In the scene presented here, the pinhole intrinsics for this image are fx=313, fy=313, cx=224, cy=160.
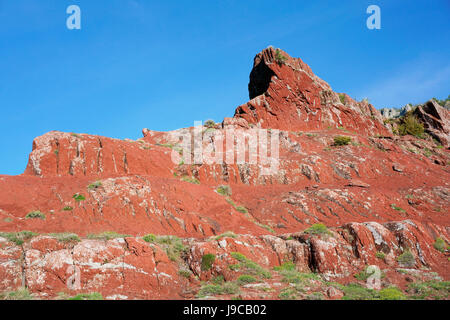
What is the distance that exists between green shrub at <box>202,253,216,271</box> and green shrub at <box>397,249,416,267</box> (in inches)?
422

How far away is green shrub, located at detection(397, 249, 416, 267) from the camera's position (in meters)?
17.4

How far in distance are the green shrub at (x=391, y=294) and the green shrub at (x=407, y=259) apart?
3671 millimetres

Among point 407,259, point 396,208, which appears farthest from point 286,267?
point 396,208

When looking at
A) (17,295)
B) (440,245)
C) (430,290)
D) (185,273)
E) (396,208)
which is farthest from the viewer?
(396,208)

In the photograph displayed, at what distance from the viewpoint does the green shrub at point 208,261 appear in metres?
15.0

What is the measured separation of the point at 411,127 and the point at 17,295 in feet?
195

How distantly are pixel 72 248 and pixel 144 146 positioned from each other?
20374 mm

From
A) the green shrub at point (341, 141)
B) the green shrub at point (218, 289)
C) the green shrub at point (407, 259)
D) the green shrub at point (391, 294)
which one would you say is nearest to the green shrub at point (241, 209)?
the green shrub at point (407, 259)

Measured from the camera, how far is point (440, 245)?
1925cm

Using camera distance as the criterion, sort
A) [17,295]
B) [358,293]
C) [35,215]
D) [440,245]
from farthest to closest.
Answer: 1. [440,245]
2. [35,215]
3. [358,293]
4. [17,295]

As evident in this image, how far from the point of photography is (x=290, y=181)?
31781 mm

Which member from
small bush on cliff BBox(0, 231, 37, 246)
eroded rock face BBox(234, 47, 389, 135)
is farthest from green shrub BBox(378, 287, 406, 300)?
eroded rock face BBox(234, 47, 389, 135)

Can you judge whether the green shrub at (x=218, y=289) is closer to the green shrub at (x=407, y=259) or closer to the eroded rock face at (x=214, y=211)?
the eroded rock face at (x=214, y=211)

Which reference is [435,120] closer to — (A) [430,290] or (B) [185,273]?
(A) [430,290]
